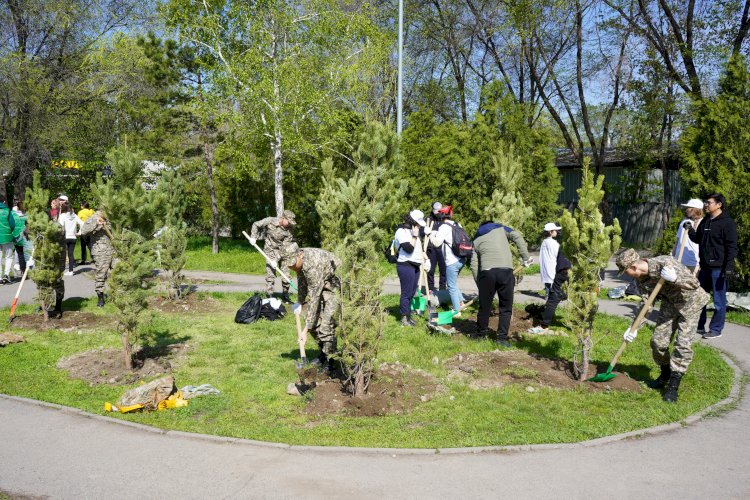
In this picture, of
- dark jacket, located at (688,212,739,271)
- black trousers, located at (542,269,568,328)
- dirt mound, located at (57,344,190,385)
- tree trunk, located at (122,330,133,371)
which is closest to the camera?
dirt mound, located at (57,344,190,385)

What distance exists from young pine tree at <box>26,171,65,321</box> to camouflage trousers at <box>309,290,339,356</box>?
538 cm

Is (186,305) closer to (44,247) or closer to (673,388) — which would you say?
(44,247)

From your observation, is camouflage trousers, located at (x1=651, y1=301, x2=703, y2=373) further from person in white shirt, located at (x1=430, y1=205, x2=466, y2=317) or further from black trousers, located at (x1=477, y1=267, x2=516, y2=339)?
person in white shirt, located at (x1=430, y1=205, x2=466, y2=317)

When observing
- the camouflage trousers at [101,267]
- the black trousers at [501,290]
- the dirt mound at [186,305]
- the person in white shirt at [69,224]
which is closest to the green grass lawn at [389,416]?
the black trousers at [501,290]

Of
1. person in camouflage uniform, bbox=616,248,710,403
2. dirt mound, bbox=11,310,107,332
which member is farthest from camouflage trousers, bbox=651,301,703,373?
dirt mound, bbox=11,310,107,332

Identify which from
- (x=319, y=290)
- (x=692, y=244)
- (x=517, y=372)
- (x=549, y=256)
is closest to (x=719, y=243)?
(x=692, y=244)

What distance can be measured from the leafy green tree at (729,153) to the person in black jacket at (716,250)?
7.79ft

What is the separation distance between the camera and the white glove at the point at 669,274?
21.6 ft

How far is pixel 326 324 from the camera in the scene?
751cm

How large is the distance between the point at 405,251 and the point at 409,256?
0.38 feet

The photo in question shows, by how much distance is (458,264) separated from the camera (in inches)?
412

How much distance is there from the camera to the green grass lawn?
6.01 metres

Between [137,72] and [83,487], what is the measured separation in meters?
21.0

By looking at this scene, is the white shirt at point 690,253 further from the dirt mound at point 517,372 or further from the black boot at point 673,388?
the black boot at point 673,388
